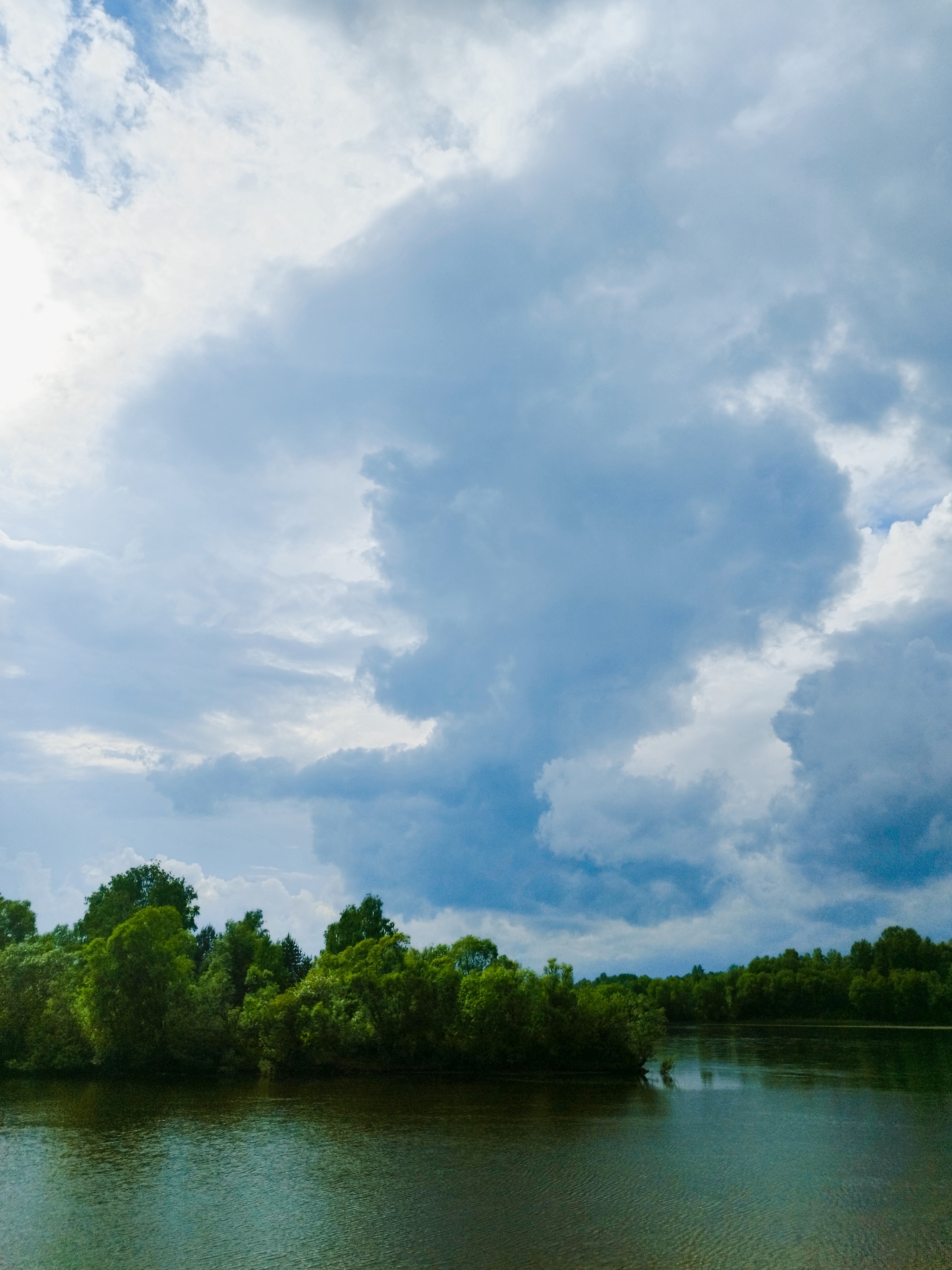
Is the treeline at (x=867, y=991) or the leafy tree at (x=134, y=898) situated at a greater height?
the leafy tree at (x=134, y=898)

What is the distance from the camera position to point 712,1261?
2631 cm

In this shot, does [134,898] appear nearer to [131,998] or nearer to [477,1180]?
[131,998]

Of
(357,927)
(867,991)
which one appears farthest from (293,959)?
(867,991)

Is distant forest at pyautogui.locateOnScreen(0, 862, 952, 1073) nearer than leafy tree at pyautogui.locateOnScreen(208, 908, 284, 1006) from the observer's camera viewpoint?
Yes

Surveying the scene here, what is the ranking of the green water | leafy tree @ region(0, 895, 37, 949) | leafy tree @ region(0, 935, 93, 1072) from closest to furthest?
the green water
leafy tree @ region(0, 935, 93, 1072)
leafy tree @ region(0, 895, 37, 949)

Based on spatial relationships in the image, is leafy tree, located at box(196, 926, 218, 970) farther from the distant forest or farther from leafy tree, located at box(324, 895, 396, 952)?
the distant forest

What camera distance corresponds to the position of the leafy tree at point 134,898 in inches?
4941

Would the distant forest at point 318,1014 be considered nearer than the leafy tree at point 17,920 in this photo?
Yes

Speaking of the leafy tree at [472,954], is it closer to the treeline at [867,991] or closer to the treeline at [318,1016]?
the treeline at [318,1016]

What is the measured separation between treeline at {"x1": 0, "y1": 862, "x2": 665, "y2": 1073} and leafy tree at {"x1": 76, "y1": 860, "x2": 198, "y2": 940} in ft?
119

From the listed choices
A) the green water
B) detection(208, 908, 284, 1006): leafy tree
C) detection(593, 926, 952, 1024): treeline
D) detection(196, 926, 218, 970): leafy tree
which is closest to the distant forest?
the green water

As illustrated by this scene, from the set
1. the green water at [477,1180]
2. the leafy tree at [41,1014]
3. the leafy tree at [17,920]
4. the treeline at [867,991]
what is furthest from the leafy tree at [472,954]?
the treeline at [867,991]

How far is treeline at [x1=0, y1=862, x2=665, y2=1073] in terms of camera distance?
250 feet

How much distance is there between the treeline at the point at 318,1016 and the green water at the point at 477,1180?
10.1m
